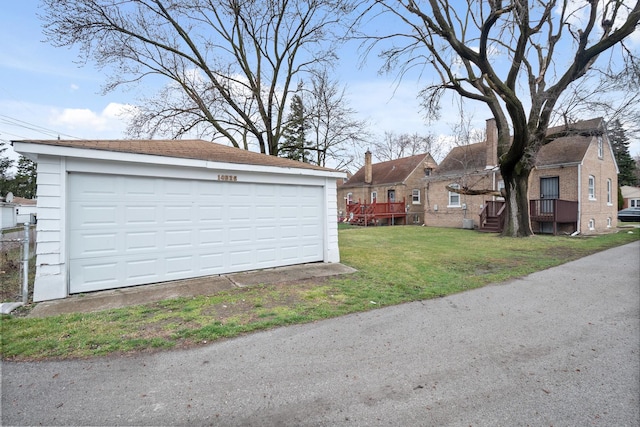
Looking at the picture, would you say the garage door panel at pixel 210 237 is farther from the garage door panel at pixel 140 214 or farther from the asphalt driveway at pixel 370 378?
the asphalt driveway at pixel 370 378

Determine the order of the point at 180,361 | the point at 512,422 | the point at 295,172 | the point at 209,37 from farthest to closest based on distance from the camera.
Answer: the point at 209,37 → the point at 295,172 → the point at 180,361 → the point at 512,422

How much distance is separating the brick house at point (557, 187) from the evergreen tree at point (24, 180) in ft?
148

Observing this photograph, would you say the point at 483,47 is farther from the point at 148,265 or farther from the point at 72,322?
the point at 72,322

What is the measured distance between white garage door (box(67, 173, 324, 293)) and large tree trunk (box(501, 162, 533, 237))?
10.6m

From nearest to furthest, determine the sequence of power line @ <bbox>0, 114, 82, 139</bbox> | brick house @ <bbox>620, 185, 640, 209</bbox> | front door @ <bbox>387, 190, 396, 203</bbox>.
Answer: power line @ <bbox>0, 114, 82, 139</bbox>, front door @ <bbox>387, 190, 396, 203</bbox>, brick house @ <bbox>620, 185, 640, 209</bbox>

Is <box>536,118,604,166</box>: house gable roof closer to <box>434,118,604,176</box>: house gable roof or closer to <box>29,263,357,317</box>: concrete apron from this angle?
<box>434,118,604,176</box>: house gable roof

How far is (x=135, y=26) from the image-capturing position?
15.2 m

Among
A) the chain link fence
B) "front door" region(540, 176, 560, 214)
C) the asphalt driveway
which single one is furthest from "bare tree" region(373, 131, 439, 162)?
the asphalt driveway

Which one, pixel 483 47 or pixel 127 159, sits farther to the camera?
pixel 483 47

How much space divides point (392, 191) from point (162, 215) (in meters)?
23.7

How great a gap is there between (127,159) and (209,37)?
1462 cm

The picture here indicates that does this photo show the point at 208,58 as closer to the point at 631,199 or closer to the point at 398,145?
the point at 398,145

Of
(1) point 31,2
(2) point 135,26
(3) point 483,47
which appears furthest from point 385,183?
(1) point 31,2

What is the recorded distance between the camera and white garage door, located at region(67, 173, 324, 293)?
5488 mm
